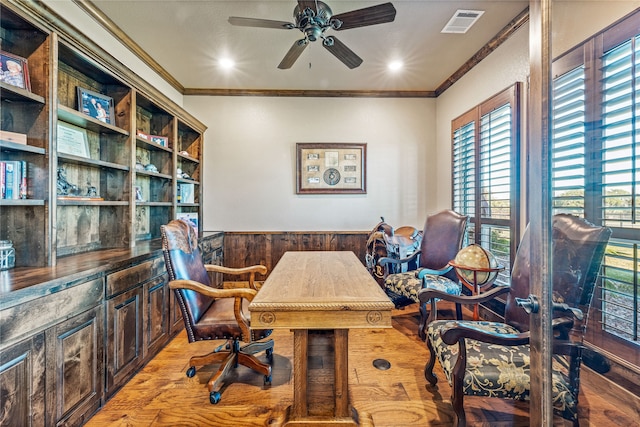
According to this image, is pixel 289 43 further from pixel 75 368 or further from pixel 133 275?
pixel 75 368

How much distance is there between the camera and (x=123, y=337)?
75.7 inches

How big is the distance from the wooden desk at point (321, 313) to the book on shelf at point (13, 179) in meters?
1.55

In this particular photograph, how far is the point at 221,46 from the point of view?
9.79 ft

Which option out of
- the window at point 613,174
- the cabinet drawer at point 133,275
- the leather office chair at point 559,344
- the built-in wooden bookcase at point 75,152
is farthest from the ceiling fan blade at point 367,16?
the cabinet drawer at point 133,275

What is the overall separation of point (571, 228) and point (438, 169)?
2938 millimetres

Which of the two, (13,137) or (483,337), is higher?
(13,137)

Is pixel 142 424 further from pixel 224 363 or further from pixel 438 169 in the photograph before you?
pixel 438 169

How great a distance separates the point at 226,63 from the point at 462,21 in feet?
8.34

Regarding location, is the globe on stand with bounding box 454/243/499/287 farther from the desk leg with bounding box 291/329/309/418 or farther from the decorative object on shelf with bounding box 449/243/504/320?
the desk leg with bounding box 291/329/309/418

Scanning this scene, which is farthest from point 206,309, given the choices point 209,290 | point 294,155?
point 294,155


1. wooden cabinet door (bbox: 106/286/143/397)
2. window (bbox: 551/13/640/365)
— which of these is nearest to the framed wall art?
wooden cabinet door (bbox: 106/286/143/397)

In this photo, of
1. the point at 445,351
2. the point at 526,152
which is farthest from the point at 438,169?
the point at 445,351

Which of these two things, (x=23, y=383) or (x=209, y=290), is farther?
(x=209, y=290)

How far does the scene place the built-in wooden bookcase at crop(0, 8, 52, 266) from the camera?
1678 mm
